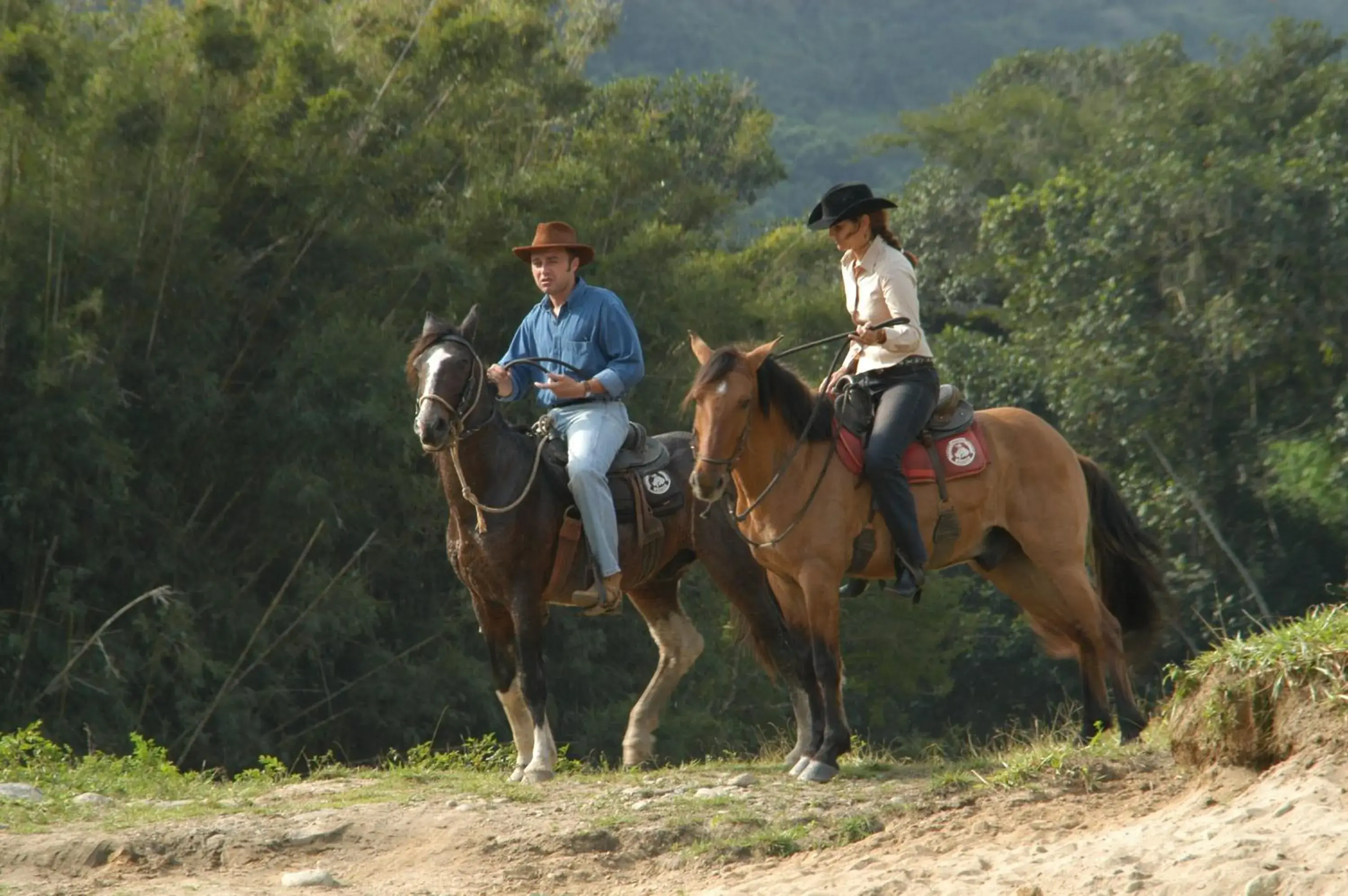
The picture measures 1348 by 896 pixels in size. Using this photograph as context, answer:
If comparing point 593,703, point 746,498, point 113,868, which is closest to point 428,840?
point 113,868

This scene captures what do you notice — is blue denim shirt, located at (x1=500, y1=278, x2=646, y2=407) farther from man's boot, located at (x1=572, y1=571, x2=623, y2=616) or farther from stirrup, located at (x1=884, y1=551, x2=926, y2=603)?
stirrup, located at (x1=884, y1=551, x2=926, y2=603)

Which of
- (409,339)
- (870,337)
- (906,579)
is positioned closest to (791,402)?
(870,337)

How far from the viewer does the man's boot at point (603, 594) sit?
31.5 ft

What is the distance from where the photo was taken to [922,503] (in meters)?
8.98

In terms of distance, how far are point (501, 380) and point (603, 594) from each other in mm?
1211

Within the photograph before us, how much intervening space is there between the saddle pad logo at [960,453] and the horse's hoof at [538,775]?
2460 millimetres

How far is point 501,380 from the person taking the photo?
9.52 m

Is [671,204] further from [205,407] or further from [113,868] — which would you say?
[113,868]

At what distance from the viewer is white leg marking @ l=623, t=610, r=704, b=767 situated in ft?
34.0

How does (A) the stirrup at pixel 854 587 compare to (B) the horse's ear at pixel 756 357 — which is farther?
(A) the stirrup at pixel 854 587

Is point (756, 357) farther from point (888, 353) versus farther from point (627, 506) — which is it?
point (627, 506)

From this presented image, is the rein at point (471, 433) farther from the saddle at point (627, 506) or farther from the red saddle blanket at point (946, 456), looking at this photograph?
the red saddle blanket at point (946, 456)

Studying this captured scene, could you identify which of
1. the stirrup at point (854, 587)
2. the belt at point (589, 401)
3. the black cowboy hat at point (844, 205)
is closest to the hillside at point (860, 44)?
the belt at point (589, 401)

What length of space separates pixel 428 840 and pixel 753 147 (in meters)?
32.6
